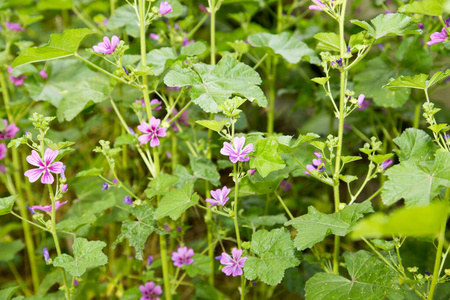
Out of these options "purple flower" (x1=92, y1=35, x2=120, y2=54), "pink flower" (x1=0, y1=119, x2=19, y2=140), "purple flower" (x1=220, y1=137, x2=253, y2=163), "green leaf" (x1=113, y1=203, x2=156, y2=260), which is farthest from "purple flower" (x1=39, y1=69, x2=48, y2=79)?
"purple flower" (x1=220, y1=137, x2=253, y2=163)

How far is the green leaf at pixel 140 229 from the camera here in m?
1.34

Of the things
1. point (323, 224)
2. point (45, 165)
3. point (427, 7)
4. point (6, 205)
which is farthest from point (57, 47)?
point (427, 7)

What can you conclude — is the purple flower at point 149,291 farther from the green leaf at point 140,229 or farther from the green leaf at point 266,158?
the green leaf at point 266,158

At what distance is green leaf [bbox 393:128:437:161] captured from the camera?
4.02 feet

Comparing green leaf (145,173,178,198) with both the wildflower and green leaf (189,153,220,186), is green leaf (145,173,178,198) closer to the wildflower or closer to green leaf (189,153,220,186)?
green leaf (189,153,220,186)

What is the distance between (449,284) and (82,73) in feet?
5.91

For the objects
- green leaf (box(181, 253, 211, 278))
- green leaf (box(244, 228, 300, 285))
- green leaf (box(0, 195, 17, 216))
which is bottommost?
green leaf (box(181, 253, 211, 278))

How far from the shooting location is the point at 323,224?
1.11 meters

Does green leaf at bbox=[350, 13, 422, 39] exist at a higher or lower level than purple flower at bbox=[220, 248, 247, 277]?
higher

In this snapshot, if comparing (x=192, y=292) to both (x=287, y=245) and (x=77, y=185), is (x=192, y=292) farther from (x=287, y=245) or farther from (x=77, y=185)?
(x=287, y=245)

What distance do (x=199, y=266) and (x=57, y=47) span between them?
927 mm

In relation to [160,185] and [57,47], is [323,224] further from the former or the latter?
[57,47]

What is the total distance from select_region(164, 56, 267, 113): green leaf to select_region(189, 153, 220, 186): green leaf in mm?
370

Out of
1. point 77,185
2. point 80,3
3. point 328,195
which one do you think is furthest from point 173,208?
point 80,3
